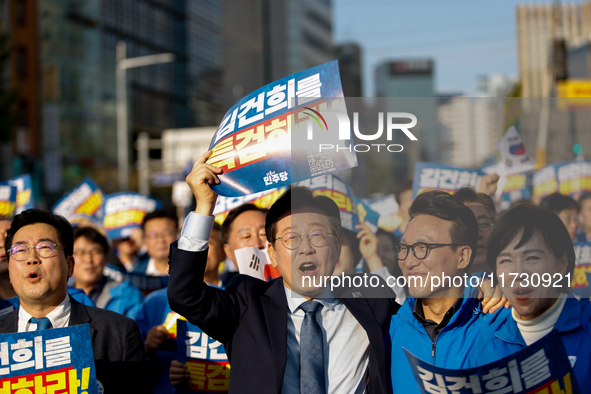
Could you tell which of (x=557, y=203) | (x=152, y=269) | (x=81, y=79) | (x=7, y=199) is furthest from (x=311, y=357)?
(x=81, y=79)

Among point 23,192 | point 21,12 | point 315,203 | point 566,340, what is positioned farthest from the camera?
point 21,12

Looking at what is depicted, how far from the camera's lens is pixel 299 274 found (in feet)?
8.93

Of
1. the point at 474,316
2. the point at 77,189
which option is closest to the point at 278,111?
the point at 474,316

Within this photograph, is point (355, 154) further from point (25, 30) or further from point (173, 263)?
point (25, 30)

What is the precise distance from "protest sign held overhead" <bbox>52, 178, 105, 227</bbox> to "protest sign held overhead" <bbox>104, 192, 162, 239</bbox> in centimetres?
18

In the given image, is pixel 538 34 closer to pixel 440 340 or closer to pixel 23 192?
pixel 23 192

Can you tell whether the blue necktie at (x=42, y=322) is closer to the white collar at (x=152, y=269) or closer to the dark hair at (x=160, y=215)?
the white collar at (x=152, y=269)

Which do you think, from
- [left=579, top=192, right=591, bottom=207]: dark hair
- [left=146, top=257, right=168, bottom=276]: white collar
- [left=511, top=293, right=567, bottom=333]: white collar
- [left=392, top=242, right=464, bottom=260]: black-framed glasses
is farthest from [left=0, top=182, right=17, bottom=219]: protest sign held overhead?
[left=579, top=192, right=591, bottom=207]: dark hair

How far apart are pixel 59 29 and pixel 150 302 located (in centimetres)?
3510

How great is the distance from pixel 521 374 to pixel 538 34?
258ft

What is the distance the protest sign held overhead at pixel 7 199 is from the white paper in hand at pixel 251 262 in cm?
228

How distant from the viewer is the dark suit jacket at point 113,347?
289 centimetres

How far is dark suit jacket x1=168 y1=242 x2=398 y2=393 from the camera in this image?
2582mm

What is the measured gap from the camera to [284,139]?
2621 mm
